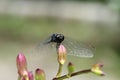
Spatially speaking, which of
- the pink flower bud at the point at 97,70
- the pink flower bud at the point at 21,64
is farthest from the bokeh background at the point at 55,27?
the pink flower bud at the point at 97,70

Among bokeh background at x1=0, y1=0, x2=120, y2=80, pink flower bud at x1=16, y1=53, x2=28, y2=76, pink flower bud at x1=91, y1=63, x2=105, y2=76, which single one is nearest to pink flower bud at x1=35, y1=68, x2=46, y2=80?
pink flower bud at x1=16, y1=53, x2=28, y2=76

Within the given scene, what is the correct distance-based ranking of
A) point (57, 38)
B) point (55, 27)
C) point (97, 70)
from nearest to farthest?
point (97, 70)
point (57, 38)
point (55, 27)

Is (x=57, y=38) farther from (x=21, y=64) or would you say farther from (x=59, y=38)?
(x=21, y=64)

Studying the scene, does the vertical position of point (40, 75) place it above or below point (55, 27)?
above

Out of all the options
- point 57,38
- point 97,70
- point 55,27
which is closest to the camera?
point 97,70

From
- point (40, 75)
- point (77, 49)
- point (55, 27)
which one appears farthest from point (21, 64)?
point (55, 27)

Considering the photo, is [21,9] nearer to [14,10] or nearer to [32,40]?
[14,10]
